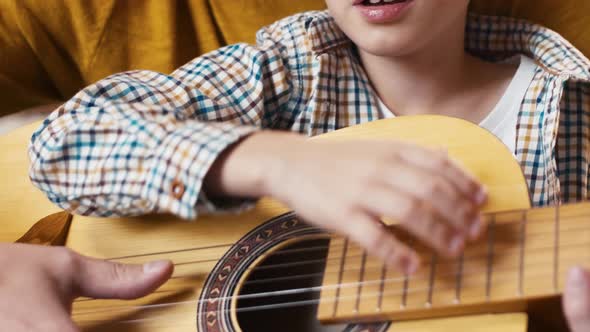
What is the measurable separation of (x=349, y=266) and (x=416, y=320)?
0.10 meters

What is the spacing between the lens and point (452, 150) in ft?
2.73

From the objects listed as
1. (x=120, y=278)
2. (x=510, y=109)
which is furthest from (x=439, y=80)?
(x=120, y=278)

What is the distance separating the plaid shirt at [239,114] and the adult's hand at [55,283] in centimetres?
8

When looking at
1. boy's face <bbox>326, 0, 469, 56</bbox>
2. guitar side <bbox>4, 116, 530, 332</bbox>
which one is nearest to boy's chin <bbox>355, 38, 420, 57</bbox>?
boy's face <bbox>326, 0, 469, 56</bbox>

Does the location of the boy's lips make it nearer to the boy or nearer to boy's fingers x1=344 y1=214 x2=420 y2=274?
the boy

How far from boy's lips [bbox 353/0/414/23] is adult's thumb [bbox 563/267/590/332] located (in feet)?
1.43

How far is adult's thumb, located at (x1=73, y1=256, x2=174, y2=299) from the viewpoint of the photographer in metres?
0.83

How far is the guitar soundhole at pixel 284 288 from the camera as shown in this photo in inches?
33.5

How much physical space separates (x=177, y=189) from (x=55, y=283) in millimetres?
208

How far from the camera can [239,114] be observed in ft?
3.35

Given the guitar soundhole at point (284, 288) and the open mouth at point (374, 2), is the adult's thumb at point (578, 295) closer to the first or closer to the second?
the guitar soundhole at point (284, 288)

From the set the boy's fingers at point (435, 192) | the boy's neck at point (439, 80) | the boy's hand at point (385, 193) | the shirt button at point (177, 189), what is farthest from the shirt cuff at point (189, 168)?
the boy's neck at point (439, 80)

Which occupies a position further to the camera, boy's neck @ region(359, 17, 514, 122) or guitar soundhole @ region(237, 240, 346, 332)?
boy's neck @ region(359, 17, 514, 122)

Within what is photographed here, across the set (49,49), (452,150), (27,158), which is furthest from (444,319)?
(49,49)
